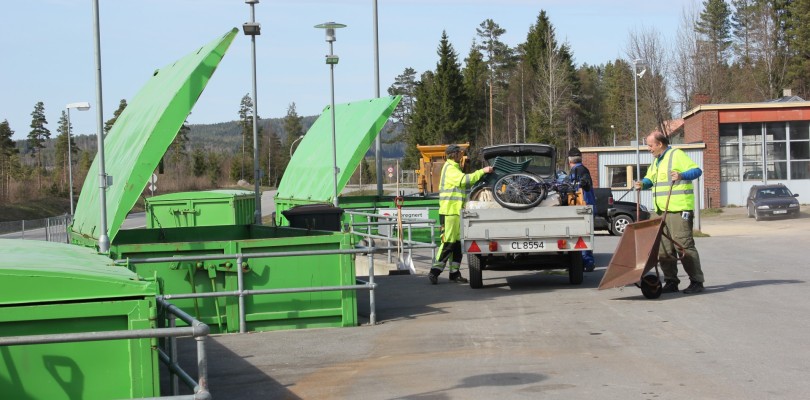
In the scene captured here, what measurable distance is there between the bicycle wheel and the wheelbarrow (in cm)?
198

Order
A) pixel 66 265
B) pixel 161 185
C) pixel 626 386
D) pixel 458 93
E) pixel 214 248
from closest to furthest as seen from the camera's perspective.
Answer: pixel 66 265 → pixel 626 386 → pixel 214 248 → pixel 161 185 → pixel 458 93

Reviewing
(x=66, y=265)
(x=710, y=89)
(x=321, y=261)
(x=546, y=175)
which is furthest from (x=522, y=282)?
(x=710, y=89)

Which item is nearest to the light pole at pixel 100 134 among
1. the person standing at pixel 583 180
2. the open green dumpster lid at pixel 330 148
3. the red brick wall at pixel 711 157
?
the person standing at pixel 583 180

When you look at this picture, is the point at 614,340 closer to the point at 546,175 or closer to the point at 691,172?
the point at 691,172

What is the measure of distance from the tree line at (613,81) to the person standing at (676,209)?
169 feet

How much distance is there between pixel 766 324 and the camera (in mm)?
10195

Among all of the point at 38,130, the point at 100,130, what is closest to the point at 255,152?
the point at 100,130

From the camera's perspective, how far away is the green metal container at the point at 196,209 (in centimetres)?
2317

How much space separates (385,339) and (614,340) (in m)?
2.26

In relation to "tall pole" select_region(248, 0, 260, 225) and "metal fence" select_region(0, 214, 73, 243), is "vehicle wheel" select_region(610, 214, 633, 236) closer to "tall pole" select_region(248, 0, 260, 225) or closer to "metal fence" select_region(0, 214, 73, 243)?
"tall pole" select_region(248, 0, 260, 225)

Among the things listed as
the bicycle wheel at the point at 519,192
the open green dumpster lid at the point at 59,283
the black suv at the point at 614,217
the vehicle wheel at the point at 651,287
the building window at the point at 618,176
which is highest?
the building window at the point at 618,176

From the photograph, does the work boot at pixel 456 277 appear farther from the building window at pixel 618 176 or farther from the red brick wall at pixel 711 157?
the building window at pixel 618 176

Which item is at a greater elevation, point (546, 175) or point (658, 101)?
point (658, 101)

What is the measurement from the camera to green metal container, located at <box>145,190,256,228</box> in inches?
912
